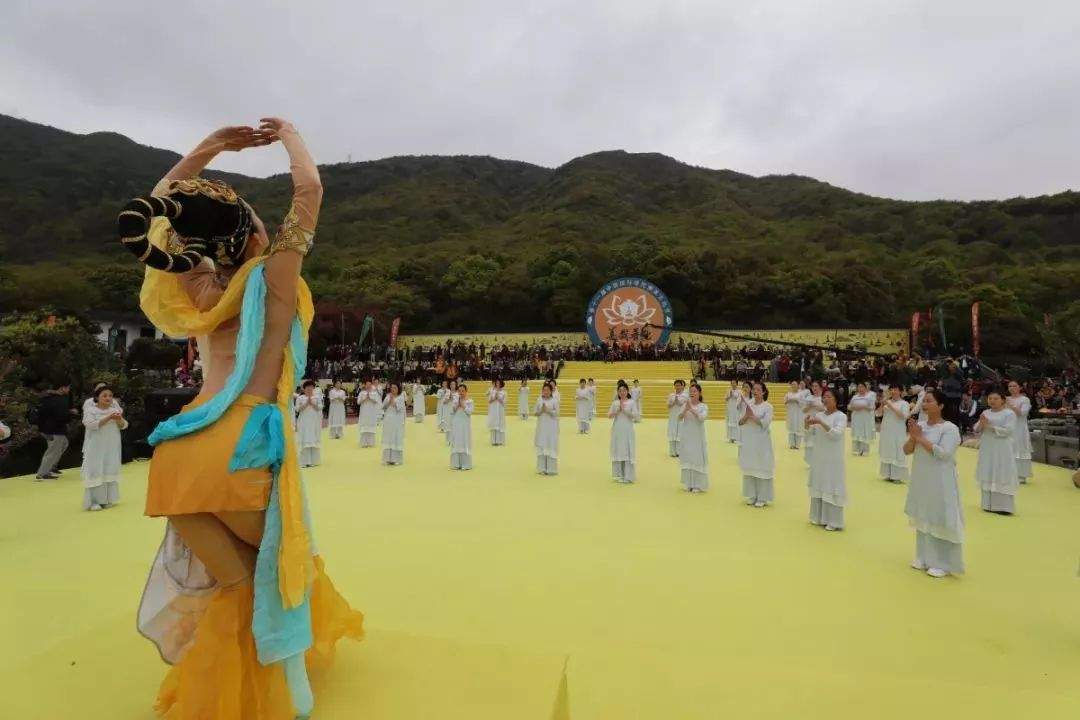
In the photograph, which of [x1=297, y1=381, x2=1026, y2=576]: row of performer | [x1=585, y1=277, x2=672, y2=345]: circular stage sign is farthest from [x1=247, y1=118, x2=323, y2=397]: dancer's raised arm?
[x1=585, y1=277, x2=672, y2=345]: circular stage sign

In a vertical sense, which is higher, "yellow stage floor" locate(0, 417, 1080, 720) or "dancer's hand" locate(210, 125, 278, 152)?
"dancer's hand" locate(210, 125, 278, 152)

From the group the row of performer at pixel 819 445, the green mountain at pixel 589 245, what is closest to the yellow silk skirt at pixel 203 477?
the row of performer at pixel 819 445

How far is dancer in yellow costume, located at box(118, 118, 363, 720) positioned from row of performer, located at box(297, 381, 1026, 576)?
446 centimetres

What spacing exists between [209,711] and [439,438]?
1198 cm

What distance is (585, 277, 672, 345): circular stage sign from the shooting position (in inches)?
1228

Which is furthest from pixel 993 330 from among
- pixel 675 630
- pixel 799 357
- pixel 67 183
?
pixel 67 183

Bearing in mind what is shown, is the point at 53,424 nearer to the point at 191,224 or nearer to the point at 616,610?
the point at 191,224

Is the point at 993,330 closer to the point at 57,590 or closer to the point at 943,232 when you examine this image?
the point at 943,232

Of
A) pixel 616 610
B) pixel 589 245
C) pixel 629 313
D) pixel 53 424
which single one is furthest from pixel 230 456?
pixel 589 245

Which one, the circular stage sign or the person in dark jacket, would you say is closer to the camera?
the person in dark jacket

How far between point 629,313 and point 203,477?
30302 millimetres

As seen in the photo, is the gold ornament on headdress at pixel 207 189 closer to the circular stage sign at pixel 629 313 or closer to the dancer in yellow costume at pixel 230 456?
the dancer in yellow costume at pixel 230 456

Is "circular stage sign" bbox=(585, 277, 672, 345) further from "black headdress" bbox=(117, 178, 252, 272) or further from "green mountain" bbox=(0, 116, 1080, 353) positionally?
"black headdress" bbox=(117, 178, 252, 272)

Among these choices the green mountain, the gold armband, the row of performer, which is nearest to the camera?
the gold armband
